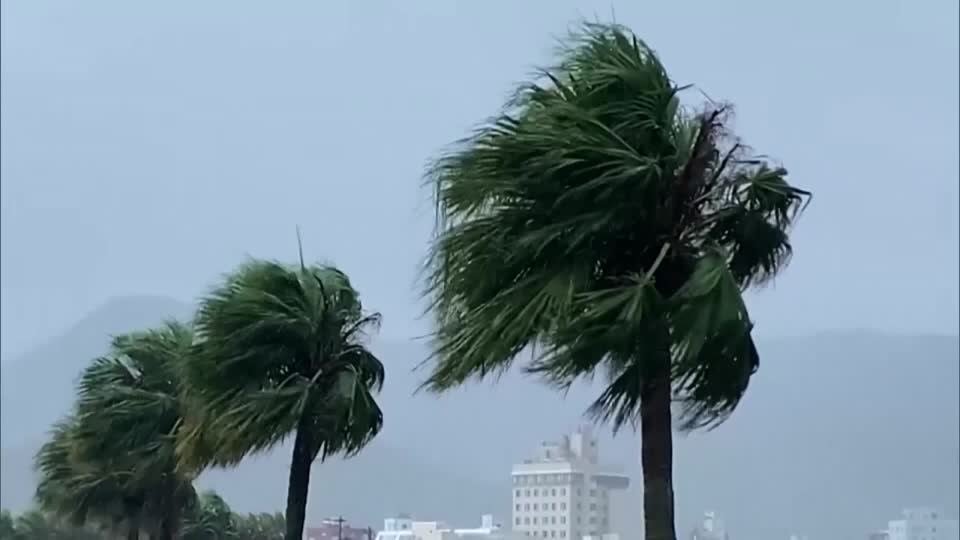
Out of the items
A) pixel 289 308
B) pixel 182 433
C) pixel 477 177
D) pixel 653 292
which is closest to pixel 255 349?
pixel 289 308

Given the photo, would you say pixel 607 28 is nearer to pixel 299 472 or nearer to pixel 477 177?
pixel 477 177

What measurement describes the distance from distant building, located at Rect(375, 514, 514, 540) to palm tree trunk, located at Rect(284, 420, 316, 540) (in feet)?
14.5

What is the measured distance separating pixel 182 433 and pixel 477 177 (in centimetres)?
530

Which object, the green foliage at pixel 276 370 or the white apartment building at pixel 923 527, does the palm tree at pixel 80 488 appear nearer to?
the green foliage at pixel 276 370

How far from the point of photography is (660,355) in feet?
22.6

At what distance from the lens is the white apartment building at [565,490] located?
43.7 feet

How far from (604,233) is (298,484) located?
5028 mm

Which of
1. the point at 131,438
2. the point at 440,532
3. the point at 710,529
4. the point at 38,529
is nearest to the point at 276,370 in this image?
the point at 710,529

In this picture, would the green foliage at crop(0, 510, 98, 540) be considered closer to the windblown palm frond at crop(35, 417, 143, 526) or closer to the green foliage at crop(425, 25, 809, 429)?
the windblown palm frond at crop(35, 417, 143, 526)

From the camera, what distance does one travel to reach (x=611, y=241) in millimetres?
7098

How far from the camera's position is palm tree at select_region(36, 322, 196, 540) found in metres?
14.8

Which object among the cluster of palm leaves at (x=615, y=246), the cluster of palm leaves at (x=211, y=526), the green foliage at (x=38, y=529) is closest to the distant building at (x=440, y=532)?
the cluster of palm leaves at (x=211, y=526)

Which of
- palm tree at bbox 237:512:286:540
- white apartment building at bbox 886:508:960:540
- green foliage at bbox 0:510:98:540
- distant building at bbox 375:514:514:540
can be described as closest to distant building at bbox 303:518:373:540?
distant building at bbox 375:514:514:540

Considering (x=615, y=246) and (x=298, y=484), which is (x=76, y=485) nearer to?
(x=298, y=484)
